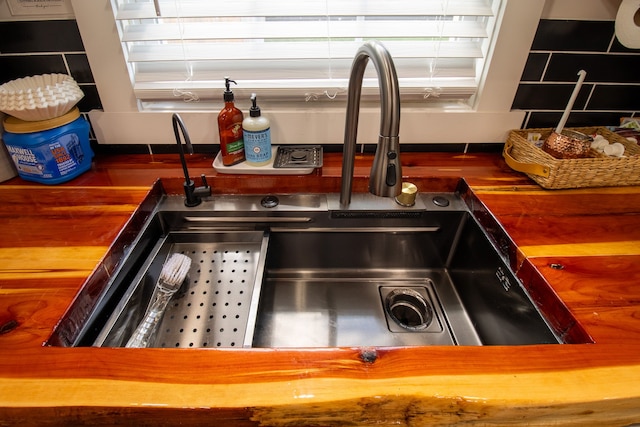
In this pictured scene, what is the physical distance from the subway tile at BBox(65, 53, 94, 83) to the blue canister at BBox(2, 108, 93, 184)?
118 mm

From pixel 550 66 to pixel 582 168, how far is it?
318mm

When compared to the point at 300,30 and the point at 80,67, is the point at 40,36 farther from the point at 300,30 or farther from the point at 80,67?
the point at 300,30

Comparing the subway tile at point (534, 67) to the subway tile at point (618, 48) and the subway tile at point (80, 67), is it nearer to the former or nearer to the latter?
the subway tile at point (618, 48)

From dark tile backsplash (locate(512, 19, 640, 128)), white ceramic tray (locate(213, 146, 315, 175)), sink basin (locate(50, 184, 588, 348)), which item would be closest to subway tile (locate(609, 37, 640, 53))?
dark tile backsplash (locate(512, 19, 640, 128))

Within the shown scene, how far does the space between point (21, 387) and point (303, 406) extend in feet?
1.23

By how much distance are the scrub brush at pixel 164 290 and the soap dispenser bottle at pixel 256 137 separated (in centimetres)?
31

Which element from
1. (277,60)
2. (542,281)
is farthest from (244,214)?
(542,281)

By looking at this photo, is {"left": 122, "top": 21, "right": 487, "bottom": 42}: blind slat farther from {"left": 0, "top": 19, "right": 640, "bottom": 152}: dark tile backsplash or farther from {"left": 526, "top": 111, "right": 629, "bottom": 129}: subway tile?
{"left": 526, "top": 111, "right": 629, "bottom": 129}: subway tile

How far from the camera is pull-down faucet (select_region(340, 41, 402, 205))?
0.58m

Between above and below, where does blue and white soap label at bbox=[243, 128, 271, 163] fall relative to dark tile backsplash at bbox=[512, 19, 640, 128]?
below

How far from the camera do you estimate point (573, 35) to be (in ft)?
3.07

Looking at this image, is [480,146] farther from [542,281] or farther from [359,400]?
[359,400]

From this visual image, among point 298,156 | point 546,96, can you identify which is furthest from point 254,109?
point 546,96

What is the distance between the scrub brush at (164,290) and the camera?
0.72 metres
